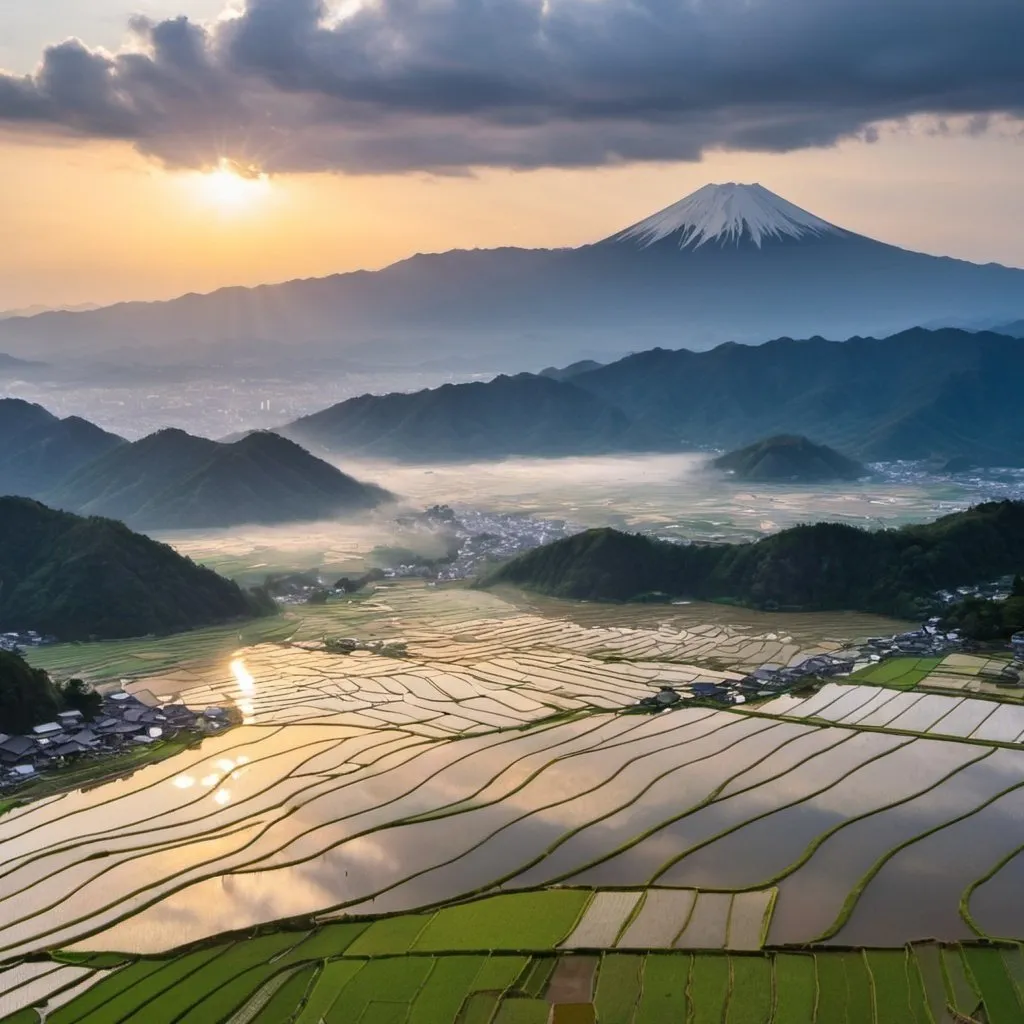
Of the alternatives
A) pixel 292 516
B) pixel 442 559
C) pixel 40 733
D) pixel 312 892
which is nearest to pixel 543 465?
pixel 292 516

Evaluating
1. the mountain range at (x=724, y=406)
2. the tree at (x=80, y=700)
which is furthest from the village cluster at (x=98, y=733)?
the mountain range at (x=724, y=406)

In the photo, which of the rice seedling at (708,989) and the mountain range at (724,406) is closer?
the rice seedling at (708,989)

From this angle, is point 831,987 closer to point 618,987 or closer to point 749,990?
point 749,990

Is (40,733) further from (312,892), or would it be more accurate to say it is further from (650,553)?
(650,553)

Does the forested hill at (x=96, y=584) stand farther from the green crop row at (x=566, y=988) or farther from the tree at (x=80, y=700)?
the green crop row at (x=566, y=988)

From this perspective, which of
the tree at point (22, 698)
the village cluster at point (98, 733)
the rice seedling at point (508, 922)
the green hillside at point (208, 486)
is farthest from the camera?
the green hillside at point (208, 486)
